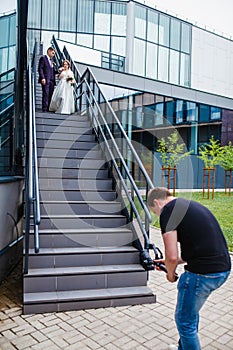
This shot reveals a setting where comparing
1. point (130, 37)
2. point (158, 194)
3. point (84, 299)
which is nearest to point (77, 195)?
point (84, 299)

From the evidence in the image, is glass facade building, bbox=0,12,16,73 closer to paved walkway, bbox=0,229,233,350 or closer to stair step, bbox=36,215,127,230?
stair step, bbox=36,215,127,230

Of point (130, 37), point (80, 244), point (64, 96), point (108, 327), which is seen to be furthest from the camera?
point (130, 37)

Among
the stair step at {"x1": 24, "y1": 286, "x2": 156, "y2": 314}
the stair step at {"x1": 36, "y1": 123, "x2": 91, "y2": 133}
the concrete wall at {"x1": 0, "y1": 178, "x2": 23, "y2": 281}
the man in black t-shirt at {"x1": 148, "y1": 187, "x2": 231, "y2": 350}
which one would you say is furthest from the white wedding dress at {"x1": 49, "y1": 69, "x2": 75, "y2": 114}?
the man in black t-shirt at {"x1": 148, "y1": 187, "x2": 231, "y2": 350}

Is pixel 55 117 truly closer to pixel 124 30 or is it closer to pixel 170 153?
pixel 170 153

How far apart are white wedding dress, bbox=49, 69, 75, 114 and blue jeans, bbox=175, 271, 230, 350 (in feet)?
23.1

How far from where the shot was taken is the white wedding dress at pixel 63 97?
9008 mm

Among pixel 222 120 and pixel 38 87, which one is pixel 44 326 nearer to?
pixel 38 87

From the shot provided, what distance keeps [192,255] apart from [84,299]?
1926 millimetres

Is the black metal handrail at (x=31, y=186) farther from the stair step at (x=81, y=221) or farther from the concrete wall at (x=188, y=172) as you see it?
the concrete wall at (x=188, y=172)

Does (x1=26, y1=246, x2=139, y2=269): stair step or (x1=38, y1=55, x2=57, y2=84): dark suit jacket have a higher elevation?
(x1=38, y1=55, x2=57, y2=84): dark suit jacket

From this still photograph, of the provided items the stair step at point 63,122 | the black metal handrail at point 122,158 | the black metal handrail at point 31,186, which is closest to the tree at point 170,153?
the black metal handrail at point 122,158

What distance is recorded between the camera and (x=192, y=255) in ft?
8.73

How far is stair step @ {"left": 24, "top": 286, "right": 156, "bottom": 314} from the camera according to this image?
3990 millimetres

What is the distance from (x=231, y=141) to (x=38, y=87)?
683 inches
